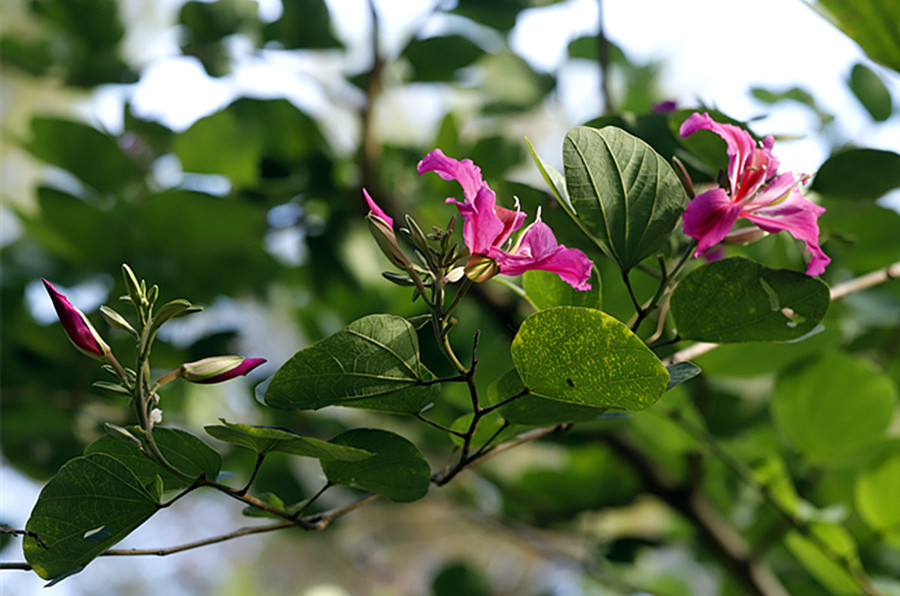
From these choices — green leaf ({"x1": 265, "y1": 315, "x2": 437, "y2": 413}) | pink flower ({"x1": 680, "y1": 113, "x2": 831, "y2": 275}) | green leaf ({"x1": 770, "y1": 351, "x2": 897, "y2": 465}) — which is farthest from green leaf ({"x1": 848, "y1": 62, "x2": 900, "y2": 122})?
green leaf ({"x1": 265, "y1": 315, "x2": 437, "y2": 413})

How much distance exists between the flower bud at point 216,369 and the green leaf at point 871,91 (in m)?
0.42

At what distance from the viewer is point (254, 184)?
53 centimetres

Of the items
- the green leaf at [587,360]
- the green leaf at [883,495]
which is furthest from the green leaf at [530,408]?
the green leaf at [883,495]

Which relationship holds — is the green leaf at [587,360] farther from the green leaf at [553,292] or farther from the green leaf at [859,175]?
the green leaf at [859,175]

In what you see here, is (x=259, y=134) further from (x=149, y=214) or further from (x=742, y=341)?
(x=742, y=341)

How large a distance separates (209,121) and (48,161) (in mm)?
116

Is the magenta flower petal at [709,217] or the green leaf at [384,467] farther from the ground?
the magenta flower petal at [709,217]

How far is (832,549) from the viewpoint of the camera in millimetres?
343

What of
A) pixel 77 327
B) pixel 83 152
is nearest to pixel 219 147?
pixel 83 152

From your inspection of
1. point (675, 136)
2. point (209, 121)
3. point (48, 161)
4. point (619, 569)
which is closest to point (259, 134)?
point (209, 121)

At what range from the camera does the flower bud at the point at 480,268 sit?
0.17 metres

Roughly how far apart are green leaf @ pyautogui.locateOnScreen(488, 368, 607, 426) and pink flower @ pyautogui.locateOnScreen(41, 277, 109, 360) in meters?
0.10

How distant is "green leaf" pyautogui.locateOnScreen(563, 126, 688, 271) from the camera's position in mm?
169

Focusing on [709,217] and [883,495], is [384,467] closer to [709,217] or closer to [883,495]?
[709,217]
